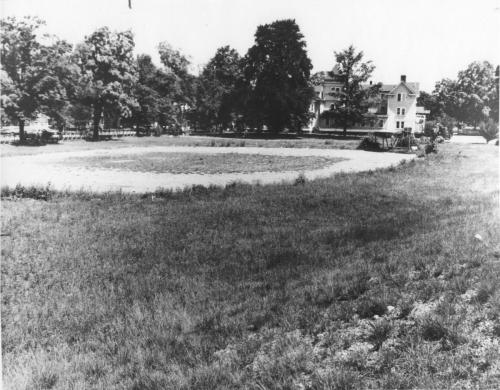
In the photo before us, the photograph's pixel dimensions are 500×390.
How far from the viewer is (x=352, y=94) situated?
3588 cm

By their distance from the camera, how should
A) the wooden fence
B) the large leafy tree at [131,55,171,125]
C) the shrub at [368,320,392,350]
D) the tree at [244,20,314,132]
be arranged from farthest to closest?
the large leafy tree at [131,55,171,125], the wooden fence, the tree at [244,20,314,132], the shrub at [368,320,392,350]

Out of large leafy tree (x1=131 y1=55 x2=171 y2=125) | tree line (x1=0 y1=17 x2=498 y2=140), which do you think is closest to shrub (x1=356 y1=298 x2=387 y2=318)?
tree line (x1=0 y1=17 x2=498 y2=140)

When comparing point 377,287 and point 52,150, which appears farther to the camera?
point 52,150

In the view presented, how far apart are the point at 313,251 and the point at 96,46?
49.4m

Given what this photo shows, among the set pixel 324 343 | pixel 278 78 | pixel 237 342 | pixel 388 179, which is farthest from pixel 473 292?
pixel 278 78

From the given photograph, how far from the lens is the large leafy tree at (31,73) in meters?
35.2

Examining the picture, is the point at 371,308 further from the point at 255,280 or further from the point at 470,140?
the point at 470,140

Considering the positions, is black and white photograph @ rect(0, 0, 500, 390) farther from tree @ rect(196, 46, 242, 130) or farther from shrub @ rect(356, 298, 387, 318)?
tree @ rect(196, 46, 242, 130)

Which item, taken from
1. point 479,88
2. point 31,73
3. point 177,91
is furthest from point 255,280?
point 177,91

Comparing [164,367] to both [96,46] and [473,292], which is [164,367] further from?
[96,46]

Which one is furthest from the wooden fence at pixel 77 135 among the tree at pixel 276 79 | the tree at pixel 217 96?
the tree at pixel 276 79

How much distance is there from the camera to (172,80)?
6431 centimetres

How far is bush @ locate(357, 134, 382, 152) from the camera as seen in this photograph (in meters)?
34.9

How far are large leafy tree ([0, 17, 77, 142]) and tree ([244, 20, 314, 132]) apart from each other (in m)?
19.2
